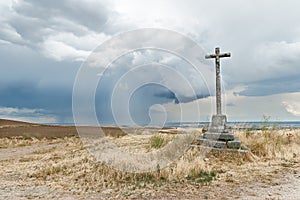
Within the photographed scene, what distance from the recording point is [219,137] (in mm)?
11586

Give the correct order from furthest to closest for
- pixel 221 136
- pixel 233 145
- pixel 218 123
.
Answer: pixel 218 123 < pixel 221 136 < pixel 233 145

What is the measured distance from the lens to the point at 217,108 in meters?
12.3

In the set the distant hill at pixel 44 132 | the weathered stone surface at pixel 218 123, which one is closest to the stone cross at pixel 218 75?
the weathered stone surface at pixel 218 123

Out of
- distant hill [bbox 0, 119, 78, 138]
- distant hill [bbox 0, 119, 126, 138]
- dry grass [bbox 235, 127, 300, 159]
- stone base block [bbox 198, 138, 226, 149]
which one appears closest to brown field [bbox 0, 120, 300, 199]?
dry grass [bbox 235, 127, 300, 159]

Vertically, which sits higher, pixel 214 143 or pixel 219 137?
pixel 219 137

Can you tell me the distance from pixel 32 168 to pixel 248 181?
7486 millimetres

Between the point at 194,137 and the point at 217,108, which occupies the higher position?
the point at 217,108

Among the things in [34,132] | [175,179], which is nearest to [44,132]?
[34,132]

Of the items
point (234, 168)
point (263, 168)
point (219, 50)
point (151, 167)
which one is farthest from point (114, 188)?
point (219, 50)

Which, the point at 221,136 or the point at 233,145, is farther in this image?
the point at 221,136

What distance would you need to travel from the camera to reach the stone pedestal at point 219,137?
11.2 m

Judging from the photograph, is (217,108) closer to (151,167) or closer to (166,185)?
(151,167)

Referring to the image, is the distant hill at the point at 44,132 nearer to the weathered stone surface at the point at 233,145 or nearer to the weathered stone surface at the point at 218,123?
the weathered stone surface at the point at 218,123

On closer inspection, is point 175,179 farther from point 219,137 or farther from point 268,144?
point 268,144
